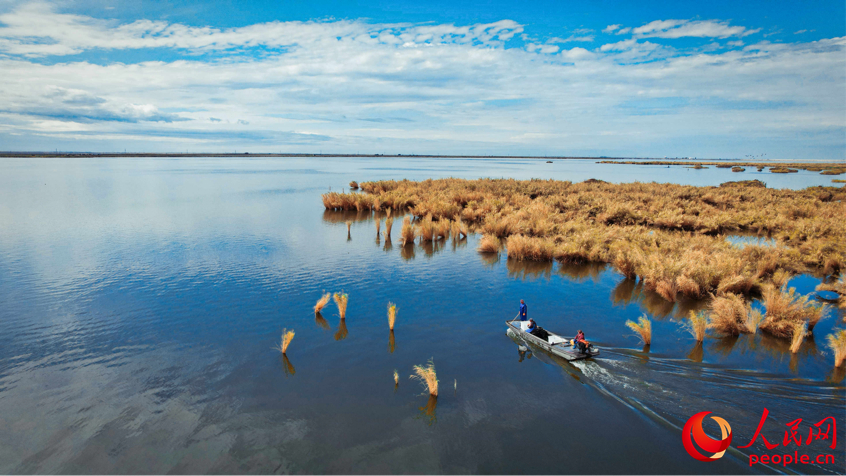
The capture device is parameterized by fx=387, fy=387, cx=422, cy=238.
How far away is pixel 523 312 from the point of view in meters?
11.1

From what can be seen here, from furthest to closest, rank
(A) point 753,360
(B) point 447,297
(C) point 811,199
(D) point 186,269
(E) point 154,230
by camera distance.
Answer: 1. (C) point 811,199
2. (E) point 154,230
3. (D) point 186,269
4. (B) point 447,297
5. (A) point 753,360

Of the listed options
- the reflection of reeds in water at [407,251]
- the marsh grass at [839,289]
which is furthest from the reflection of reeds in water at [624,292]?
the reflection of reeds in water at [407,251]

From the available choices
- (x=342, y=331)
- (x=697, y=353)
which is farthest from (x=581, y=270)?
(x=342, y=331)

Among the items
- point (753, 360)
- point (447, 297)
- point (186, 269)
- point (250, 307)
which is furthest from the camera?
point (186, 269)

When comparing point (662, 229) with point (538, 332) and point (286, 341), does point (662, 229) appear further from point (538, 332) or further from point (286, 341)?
point (286, 341)

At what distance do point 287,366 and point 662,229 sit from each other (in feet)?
80.0

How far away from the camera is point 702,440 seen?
7023 millimetres

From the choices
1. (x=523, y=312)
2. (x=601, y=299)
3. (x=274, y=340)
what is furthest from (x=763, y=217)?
(x=274, y=340)

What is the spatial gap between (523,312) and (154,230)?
75.8 ft

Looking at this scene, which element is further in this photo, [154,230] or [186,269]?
[154,230]

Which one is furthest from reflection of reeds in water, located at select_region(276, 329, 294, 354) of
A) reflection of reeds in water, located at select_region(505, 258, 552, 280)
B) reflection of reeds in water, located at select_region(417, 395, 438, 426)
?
reflection of reeds in water, located at select_region(505, 258, 552, 280)

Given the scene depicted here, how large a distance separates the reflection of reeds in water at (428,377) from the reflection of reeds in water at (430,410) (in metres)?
0.11

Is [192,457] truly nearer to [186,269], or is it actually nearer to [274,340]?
[274,340]

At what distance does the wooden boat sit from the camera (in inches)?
376
